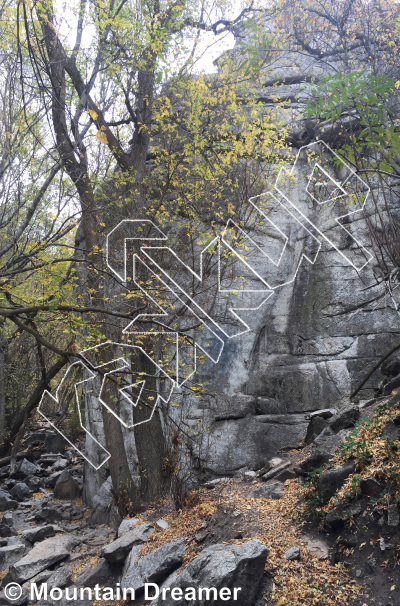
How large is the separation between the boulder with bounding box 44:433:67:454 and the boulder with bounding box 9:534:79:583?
9.05 metres

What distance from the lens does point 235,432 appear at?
1050cm

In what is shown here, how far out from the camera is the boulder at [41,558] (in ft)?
21.3

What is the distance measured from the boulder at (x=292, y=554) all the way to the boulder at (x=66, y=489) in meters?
8.87

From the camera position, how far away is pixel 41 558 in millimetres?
6883

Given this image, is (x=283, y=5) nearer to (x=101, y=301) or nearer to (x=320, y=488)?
(x=101, y=301)

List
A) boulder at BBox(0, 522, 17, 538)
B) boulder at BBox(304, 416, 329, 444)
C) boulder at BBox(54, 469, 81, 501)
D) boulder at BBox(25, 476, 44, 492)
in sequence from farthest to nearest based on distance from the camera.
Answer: boulder at BBox(25, 476, 44, 492) → boulder at BBox(54, 469, 81, 501) → boulder at BBox(0, 522, 17, 538) → boulder at BBox(304, 416, 329, 444)

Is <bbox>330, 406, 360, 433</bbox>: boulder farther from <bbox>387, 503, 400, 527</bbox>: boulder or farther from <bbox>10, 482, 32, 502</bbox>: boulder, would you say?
<bbox>10, 482, 32, 502</bbox>: boulder

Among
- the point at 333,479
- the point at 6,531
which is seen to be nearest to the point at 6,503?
the point at 6,531

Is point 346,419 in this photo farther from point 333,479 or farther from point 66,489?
point 66,489

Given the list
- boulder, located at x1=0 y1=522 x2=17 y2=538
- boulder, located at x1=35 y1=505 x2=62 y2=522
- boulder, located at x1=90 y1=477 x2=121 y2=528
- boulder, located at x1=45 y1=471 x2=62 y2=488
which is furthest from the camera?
boulder, located at x1=45 y1=471 x2=62 y2=488

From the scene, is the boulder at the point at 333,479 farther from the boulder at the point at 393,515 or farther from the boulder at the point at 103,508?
the boulder at the point at 103,508

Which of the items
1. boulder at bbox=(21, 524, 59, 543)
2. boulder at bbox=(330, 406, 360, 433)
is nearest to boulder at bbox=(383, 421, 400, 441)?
boulder at bbox=(330, 406, 360, 433)

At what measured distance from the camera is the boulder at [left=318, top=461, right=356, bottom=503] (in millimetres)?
5254

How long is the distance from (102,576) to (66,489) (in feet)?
22.2
